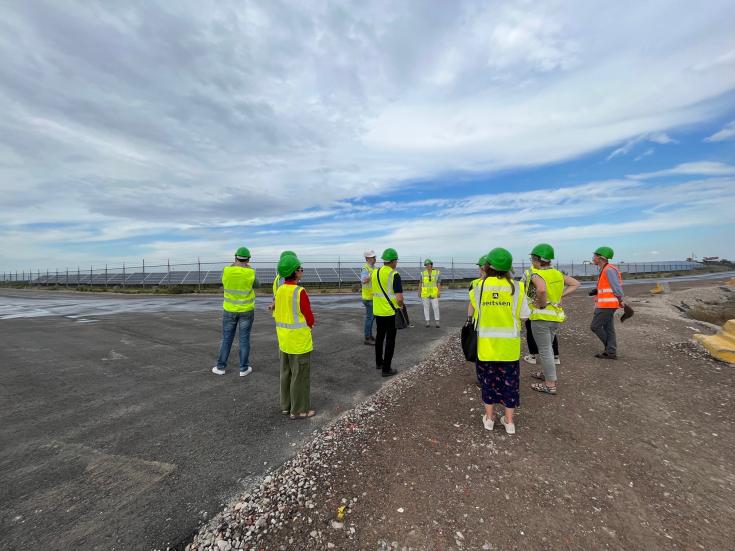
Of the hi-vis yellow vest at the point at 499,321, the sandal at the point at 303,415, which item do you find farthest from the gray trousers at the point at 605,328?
the sandal at the point at 303,415

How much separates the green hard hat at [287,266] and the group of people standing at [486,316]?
0.01 metres

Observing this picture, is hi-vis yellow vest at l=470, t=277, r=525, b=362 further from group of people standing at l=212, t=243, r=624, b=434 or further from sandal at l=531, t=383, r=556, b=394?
sandal at l=531, t=383, r=556, b=394

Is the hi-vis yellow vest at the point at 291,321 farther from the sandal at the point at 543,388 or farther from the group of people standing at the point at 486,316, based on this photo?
the sandal at the point at 543,388

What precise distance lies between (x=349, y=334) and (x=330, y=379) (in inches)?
128

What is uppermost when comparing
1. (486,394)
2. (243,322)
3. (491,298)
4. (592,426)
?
(491,298)

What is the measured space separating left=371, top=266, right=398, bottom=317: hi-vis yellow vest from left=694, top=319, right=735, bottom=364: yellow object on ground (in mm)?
5671

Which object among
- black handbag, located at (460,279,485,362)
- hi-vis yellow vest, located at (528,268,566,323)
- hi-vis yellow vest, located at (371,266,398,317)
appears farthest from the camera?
hi-vis yellow vest, located at (371,266,398,317)

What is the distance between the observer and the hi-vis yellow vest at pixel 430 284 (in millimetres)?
8983

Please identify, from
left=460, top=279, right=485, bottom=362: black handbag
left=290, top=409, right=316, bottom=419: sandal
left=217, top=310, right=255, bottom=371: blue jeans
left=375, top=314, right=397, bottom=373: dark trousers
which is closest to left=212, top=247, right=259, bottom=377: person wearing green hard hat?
left=217, top=310, right=255, bottom=371: blue jeans

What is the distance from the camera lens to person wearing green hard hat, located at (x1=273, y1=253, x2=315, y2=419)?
3.64m

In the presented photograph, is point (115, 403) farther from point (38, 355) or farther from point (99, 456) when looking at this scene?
point (38, 355)

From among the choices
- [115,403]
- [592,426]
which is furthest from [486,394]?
[115,403]

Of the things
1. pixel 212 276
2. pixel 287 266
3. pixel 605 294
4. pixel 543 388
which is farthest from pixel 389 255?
pixel 212 276

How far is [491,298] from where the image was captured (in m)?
3.25
